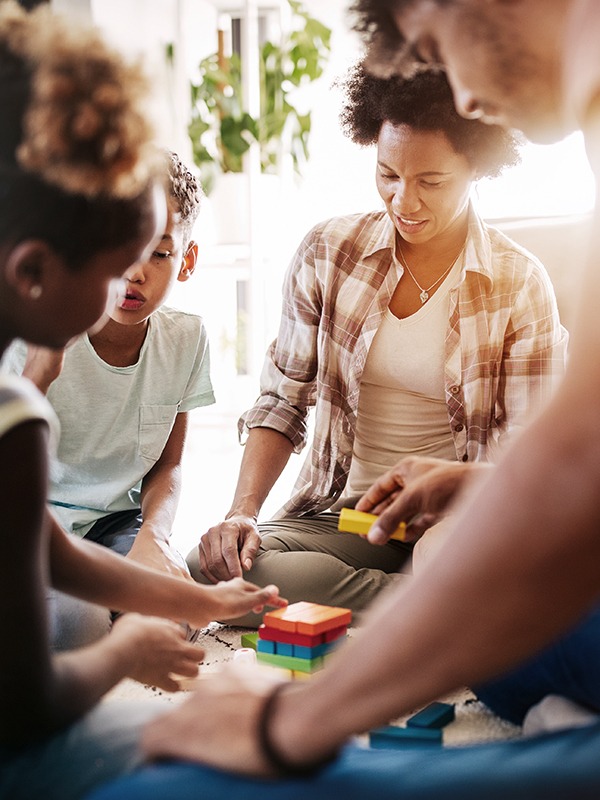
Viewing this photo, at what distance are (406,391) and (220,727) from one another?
3.87ft

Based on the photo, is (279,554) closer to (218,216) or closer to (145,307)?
(145,307)

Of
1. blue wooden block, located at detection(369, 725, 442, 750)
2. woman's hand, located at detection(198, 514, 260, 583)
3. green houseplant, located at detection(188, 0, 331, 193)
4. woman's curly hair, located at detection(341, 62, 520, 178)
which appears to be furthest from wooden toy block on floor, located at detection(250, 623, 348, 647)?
green houseplant, located at detection(188, 0, 331, 193)

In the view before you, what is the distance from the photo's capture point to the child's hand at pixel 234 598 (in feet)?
3.29

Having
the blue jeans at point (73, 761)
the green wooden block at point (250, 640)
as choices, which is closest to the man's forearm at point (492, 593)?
the blue jeans at point (73, 761)

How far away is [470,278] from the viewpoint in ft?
5.43

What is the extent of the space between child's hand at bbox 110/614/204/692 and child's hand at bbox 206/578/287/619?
0.37 feet

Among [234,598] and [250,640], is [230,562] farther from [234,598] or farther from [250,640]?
[234,598]

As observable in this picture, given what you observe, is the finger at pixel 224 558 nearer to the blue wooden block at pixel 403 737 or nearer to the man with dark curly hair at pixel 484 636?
the blue wooden block at pixel 403 737

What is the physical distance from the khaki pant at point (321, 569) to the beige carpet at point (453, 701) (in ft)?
0.24

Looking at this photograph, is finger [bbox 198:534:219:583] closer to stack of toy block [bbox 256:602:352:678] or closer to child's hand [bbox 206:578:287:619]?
stack of toy block [bbox 256:602:352:678]

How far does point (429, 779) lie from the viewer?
557mm

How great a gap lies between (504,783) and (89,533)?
1156 millimetres

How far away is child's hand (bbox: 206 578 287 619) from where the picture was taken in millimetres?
1002

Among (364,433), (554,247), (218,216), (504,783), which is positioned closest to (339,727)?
(504,783)
